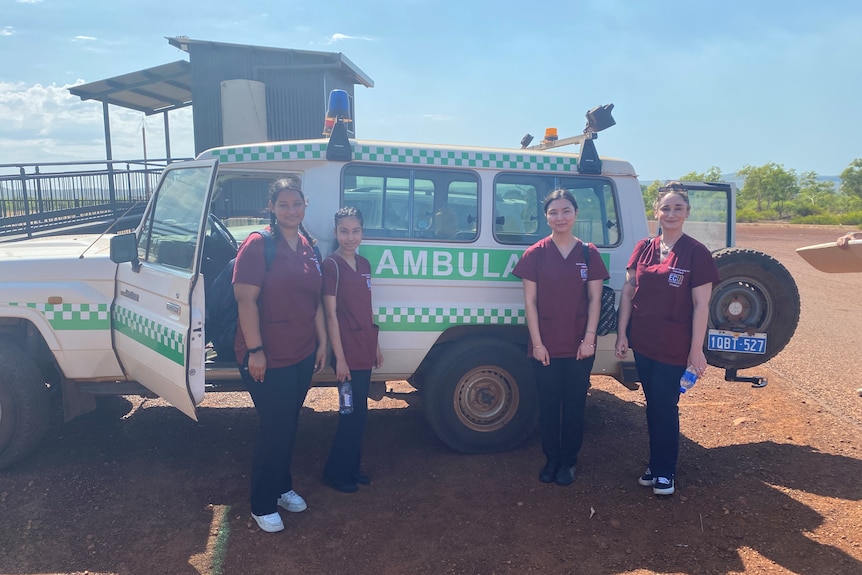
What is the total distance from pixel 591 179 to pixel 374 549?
288 cm

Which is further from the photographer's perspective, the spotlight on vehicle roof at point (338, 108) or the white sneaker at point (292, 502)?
the spotlight on vehicle roof at point (338, 108)

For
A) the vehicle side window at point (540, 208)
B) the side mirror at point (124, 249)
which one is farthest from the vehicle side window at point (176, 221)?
the vehicle side window at point (540, 208)

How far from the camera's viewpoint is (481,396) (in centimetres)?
444

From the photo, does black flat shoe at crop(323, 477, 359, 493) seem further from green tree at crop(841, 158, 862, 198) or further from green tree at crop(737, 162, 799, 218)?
green tree at crop(841, 158, 862, 198)

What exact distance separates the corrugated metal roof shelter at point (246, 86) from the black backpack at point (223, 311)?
8.08 m

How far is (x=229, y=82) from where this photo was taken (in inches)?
446

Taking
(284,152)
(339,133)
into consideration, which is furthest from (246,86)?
(339,133)

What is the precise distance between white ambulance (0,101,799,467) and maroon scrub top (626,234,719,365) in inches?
23.2

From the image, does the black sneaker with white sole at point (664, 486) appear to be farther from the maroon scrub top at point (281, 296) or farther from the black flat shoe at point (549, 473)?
the maroon scrub top at point (281, 296)

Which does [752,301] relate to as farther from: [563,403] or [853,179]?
[853,179]

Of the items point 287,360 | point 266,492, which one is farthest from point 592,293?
point 266,492

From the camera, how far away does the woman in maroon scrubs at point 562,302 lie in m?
3.83

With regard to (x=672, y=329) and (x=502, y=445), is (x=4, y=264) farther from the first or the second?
(x=672, y=329)

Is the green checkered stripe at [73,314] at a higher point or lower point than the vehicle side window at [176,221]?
lower
